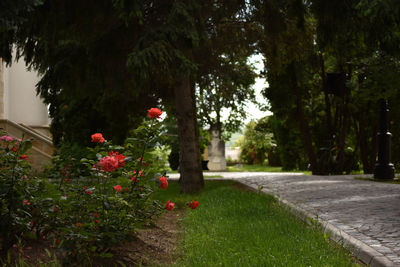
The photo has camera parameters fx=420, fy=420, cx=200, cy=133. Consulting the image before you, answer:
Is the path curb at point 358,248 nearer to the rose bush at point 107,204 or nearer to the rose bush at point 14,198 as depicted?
the rose bush at point 107,204

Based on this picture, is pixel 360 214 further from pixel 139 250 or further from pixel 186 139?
pixel 186 139

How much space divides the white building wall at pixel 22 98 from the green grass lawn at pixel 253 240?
16611mm

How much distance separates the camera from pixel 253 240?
181 inches

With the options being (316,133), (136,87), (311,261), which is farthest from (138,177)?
(316,133)

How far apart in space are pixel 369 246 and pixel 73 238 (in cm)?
283

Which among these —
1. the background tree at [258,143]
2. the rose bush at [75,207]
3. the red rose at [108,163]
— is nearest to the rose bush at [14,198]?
the rose bush at [75,207]

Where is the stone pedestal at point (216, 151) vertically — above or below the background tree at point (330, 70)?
below

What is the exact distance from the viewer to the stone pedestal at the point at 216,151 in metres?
25.1

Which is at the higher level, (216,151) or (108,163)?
(216,151)

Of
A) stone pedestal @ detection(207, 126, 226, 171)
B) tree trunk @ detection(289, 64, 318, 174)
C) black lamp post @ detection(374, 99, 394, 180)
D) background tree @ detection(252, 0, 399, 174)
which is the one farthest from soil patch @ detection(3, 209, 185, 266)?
stone pedestal @ detection(207, 126, 226, 171)

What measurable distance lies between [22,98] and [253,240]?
1926cm

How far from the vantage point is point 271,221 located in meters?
5.61

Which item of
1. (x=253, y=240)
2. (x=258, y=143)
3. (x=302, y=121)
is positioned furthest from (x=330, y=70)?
(x=258, y=143)

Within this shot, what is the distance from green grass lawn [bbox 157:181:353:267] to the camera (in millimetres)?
3777
